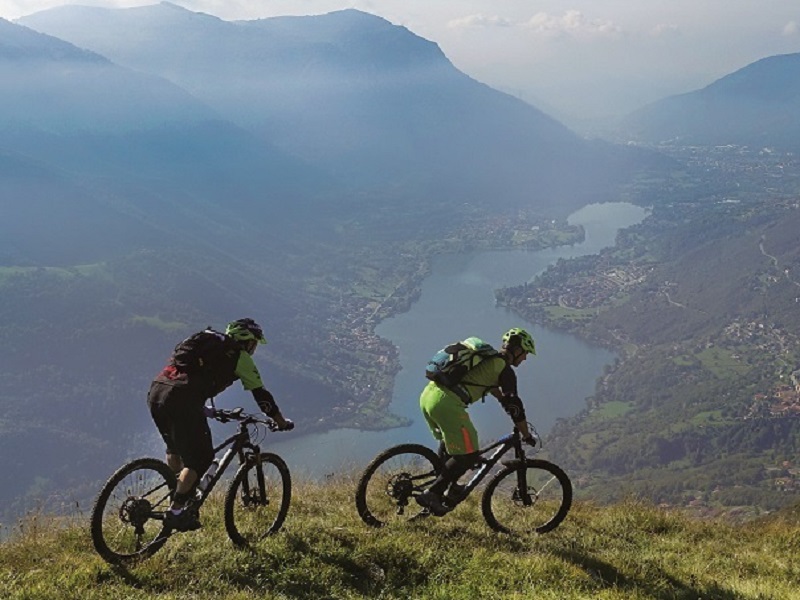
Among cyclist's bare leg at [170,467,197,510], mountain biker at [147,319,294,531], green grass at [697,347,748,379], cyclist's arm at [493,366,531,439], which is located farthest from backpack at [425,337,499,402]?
green grass at [697,347,748,379]

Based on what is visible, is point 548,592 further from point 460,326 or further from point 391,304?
A: point 391,304

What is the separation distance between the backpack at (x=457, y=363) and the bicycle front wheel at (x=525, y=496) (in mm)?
1780

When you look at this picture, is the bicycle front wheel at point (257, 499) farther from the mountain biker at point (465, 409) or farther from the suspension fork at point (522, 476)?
the suspension fork at point (522, 476)

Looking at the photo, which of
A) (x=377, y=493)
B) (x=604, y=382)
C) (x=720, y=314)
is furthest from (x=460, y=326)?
(x=377, y=493)

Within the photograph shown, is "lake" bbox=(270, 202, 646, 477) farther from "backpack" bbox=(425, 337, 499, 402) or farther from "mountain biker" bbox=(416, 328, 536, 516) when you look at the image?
"backpack" bbox=(425, 337, 499, 402)

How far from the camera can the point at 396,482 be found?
9.30 meters

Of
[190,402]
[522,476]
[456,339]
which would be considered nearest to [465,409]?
[522,476]

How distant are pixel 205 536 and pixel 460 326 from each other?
486ft

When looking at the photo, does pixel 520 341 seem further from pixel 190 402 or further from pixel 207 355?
pixel 190 402

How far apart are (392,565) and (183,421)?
3.00m

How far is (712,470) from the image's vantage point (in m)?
102

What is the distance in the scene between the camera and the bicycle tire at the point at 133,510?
7.23 metres

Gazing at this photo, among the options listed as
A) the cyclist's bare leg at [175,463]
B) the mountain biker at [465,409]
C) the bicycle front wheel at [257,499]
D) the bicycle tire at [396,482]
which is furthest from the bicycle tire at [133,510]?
the mountain biker at [465,409]

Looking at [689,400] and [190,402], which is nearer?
[190,402]
